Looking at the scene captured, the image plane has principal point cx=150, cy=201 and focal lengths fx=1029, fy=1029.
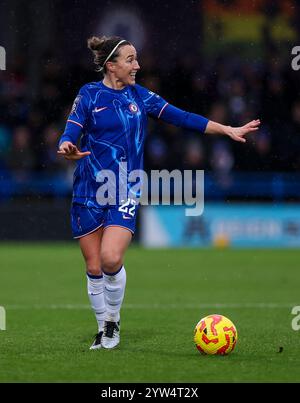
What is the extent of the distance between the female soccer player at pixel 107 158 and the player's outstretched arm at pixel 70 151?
0.80 feet

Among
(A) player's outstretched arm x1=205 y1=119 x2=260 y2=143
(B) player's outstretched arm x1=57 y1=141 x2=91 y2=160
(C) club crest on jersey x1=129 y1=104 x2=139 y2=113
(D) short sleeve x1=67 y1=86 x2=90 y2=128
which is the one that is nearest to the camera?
(B) player's outstretched arm x1=57 y1=141 x2=91 y2=160

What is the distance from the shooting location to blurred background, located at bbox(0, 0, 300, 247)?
19828 mm

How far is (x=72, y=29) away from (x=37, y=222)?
190 inches

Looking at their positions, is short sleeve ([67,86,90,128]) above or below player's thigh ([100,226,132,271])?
above

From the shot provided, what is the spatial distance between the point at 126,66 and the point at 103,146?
0.64 metres

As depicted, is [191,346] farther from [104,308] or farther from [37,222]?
[37,222]

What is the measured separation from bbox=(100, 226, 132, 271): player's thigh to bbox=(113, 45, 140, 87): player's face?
3.80 feet

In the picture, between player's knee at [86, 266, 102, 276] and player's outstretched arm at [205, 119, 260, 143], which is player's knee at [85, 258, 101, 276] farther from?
player's outstretched arm at [205, 119, 260, 143]

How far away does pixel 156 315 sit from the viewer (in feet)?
33.8

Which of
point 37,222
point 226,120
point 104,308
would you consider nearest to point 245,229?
point 226,120

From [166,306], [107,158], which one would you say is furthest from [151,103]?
[166,306]

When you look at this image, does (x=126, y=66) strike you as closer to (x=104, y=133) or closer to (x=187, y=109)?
(x=104, y=133)

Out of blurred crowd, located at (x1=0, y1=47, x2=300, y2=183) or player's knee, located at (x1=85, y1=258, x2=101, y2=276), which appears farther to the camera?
blurred crowd, located at (x1=0, y1=47, x2=300, y2=183)

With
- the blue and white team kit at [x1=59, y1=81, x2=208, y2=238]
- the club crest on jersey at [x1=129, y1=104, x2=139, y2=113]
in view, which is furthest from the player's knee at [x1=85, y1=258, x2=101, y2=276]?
the club crest on jersey at [x1=129, y1=104, x2=139, y2=113]
